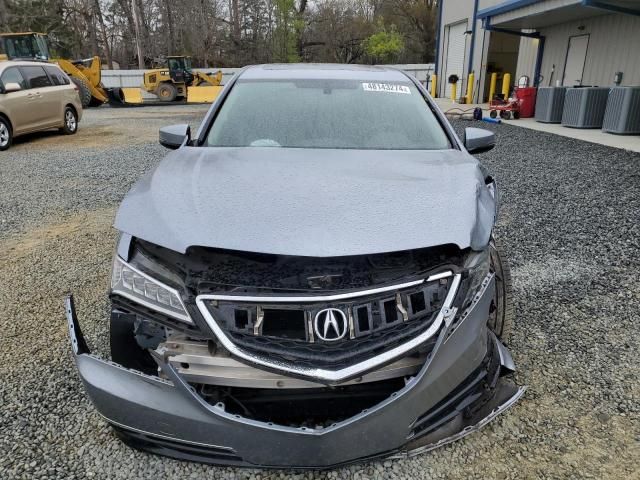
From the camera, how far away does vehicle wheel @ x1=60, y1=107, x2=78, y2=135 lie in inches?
462

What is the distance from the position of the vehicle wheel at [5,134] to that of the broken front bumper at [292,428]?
389 inches

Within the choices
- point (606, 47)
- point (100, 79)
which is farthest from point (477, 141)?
point (100, 79)

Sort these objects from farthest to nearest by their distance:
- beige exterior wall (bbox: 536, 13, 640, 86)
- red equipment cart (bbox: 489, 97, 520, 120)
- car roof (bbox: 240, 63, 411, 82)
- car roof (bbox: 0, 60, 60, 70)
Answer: red equipment cart (bbox: 489, 97, 520, 120) → beige exterior wall (bbox: 536, 13, 640, 86) → car roof (bbox: 0, 60, 60, 70) → car roof (bbox: 240, 63, 411, 82)

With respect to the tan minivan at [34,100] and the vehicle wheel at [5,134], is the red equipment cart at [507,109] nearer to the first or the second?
the tan minivan at [34,100]

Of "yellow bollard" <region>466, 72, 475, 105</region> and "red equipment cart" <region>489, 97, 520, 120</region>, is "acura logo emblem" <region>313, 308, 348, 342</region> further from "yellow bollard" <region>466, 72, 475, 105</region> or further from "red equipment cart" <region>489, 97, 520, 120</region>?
"yellow bollard" <region>466, 72, 475, 105</region>

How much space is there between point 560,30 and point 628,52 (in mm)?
3490

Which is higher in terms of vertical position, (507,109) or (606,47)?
(606,47)

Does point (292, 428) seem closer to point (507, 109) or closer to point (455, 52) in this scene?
point (507, 109)

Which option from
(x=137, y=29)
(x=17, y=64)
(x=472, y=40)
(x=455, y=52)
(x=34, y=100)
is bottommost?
(x=34, y=100)

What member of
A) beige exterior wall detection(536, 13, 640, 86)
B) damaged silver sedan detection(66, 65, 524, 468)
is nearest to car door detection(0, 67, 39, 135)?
damaged silver sedan detection(66, 65, 524, 468)

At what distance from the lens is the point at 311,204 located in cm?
186

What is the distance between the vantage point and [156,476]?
1.90 m

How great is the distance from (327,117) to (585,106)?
1113 centimetres

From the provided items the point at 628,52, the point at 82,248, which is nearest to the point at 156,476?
the point at 82,248
